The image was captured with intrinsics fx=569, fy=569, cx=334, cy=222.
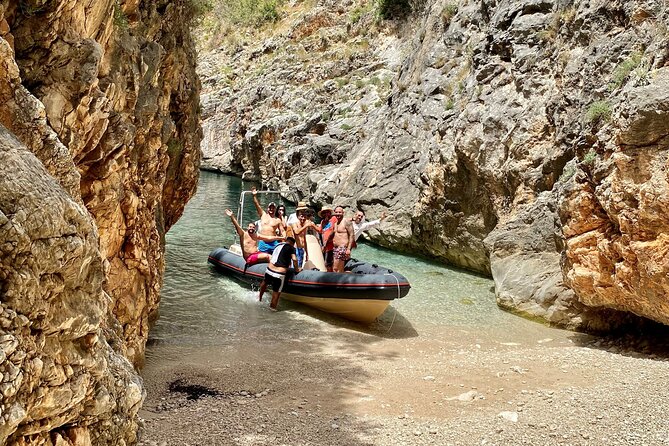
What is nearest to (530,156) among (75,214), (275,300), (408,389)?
(275,300)

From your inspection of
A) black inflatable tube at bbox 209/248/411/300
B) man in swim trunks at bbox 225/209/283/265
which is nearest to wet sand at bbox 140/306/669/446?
black inflatable tube at bbox 209/248/411/300

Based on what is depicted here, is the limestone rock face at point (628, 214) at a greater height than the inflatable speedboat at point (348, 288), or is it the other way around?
the limestone rock face at point (628, 214)

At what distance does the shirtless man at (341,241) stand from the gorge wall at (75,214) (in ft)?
13.3

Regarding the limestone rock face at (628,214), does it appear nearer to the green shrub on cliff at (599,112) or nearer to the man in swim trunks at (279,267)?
the green shrub on cliff at (599,112)

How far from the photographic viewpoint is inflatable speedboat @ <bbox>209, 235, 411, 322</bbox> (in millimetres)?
9227

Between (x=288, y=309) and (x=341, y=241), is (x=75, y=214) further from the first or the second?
(x=341, y=241)

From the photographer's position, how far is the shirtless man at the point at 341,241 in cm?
1072

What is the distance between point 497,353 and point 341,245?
3.73 metres

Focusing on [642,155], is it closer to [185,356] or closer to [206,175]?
[185,356]

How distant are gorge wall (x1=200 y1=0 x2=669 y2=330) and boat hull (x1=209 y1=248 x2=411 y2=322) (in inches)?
102

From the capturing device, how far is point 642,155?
732cm

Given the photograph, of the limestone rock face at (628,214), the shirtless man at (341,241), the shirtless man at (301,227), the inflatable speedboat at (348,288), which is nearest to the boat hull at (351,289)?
the inflatable speedboat at (348,288)

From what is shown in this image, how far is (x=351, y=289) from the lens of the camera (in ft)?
31.0

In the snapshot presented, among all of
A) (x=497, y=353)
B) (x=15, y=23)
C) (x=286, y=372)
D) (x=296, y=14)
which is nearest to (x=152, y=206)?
(x=286, y=372)
